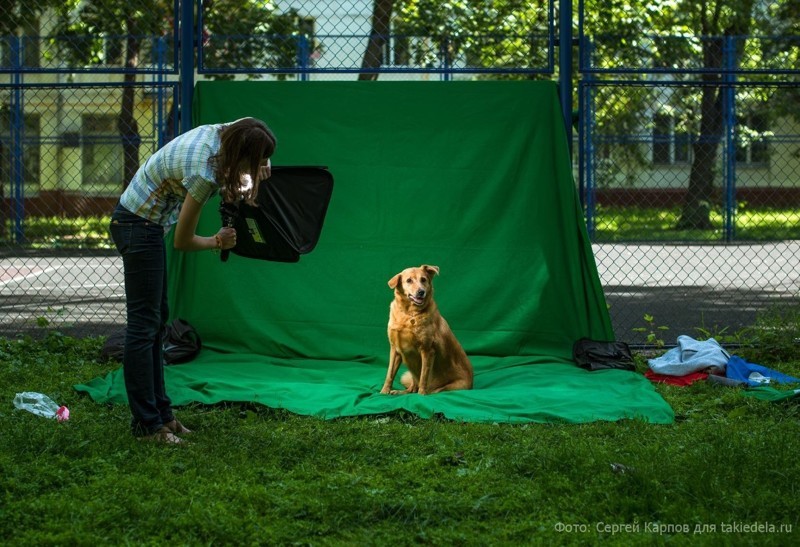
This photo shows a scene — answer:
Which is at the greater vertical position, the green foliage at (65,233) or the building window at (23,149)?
the building window at (23,149)

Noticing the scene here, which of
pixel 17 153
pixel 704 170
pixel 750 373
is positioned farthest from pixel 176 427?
pixel 704 170

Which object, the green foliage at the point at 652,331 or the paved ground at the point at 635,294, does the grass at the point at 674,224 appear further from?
the green foliage at the point at 652,331

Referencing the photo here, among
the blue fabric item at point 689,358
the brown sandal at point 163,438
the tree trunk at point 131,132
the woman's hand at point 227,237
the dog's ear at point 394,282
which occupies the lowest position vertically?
the brown sandal at point 163,438

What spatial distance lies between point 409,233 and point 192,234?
306 centimetres

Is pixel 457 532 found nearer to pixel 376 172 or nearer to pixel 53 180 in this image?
pixel 376 172

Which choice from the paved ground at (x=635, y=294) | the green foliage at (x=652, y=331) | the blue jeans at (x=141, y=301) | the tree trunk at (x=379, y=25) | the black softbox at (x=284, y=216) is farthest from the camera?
the tree trunk at (x=379, y=25)

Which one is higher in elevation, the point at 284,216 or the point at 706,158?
the point at 706,158

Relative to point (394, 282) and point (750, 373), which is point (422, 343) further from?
point (750, 373)

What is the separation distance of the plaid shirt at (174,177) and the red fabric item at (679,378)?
11.6 ft

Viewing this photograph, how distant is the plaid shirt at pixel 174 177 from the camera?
4.50m

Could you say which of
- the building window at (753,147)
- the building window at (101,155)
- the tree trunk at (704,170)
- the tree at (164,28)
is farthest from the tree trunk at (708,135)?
the building window at (101,155)

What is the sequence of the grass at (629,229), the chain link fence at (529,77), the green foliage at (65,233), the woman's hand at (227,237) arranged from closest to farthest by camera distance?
1. the woman's hand at (227,237)
2. the chain link fence at (529,77)
3. the green foliage at (65,233)
4. the grass at (629,229)

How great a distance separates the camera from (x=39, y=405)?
5383 millimetres

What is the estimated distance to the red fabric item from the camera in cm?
652
